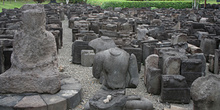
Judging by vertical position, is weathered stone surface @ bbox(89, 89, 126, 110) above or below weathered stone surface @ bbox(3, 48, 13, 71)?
below

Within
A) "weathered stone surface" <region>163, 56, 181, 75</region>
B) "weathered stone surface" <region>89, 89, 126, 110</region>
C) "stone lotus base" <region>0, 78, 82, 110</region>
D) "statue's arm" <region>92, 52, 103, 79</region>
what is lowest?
"stone lotus base" <region>0, 78, 82, 110</region>

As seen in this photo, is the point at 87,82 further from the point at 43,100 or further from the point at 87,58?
the point at 43,100

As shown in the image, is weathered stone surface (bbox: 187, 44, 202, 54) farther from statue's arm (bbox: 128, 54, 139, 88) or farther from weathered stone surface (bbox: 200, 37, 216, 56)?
statue's arm (bbox: 128, 54, 139, 88)

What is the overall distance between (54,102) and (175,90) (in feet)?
9.92

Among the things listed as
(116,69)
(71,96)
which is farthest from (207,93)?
(71,96)

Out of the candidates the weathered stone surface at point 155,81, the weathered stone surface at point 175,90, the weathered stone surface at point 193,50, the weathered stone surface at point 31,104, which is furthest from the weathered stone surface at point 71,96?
the weathered stone surface at point 193,50

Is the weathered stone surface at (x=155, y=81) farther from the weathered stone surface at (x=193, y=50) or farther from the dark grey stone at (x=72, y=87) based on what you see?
the weathered stone surface at (x=193, y=50)

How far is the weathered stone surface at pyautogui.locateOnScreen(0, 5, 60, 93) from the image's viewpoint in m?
5.86

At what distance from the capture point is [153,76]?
7.09m

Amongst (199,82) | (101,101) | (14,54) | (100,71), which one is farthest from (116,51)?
(14,54)

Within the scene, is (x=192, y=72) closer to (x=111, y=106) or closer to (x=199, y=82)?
(x=199, y=82)

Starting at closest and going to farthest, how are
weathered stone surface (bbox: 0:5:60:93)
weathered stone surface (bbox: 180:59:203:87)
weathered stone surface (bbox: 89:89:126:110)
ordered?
weathered stone surface (bbox: 89:89:126:110) < weathered stone surface (bbox: 0:5:60:93) < weathered stone surface (bbox: 180:59:203:87)

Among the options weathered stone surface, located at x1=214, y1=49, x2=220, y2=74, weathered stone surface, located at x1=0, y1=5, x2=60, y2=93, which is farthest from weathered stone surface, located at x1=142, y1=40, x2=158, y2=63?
weathered stone surface, located at x1=0, y1=5, x2=60, y2=93

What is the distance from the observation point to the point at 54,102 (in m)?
5.59
